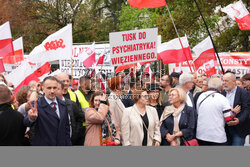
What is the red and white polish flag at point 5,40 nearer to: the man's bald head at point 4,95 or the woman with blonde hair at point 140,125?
the woman with blonde hair at point 140,125

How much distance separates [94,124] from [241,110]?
2586 millimetres

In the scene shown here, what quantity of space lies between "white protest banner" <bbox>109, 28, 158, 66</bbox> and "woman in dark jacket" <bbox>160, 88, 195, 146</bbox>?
1.51 metres

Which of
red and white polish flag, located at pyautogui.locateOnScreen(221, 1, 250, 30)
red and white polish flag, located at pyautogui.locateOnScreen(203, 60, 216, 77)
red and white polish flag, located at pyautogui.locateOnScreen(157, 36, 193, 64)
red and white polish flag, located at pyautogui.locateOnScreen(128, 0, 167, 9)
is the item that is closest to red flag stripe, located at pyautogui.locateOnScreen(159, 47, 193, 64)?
red and white polish flag, located at pyautogui.locateOnScreen(157, 36, 193, 64)

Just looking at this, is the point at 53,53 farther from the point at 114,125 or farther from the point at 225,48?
the point at 225,48

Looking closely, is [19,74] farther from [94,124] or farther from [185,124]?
[185,124]

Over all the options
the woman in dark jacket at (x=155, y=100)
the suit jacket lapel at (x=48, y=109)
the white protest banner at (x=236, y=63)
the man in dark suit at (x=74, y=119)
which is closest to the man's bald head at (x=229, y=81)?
the woman in dark jacket at (x=155, y=100)

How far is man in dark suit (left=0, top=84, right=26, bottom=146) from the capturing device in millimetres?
4785

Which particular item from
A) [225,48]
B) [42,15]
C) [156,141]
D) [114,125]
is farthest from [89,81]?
[42,15]

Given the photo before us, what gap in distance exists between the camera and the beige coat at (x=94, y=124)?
5869mm

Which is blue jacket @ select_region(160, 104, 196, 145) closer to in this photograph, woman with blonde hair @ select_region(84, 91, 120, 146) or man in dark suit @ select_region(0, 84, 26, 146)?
woman with blonde hair @ select_region(84, 91, 120, 146)

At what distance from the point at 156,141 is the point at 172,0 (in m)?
15.0

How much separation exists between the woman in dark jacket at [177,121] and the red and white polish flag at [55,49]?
3273 mm

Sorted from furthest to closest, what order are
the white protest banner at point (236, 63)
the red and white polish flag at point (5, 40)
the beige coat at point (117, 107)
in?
the white protest banner at point (236, 63) → the red and white polish flag at point (5, 40) → the beige coat at point (117, 107)

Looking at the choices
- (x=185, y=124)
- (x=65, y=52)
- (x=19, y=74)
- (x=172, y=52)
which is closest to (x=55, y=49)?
(x=65, y=52)
